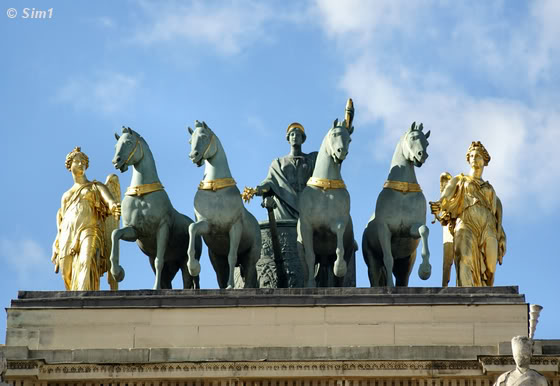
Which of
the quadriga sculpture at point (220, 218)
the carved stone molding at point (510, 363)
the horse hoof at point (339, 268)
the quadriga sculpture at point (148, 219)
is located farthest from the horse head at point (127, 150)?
the carved stone molding at point (510, 363)

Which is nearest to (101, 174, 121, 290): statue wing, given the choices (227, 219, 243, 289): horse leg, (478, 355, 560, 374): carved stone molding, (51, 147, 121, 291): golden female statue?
(51, 147, 121, 291): golden female statue

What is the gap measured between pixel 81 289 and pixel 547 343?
8275 mm

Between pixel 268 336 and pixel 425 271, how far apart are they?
9.50 ft

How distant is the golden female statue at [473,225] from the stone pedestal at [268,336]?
5.95ft

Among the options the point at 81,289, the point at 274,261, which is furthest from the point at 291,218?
the point at 81,289

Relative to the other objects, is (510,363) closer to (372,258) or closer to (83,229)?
(372,258)

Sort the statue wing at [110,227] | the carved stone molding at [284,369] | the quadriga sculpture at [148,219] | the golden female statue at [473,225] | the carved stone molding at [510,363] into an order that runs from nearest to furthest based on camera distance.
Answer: the carved stone molding at [510,363] < the carved stone molding at [284,369] < the quadriga sculpture at [148,219] < the golden female statue at [473,225] < the statue wing at [110,227]

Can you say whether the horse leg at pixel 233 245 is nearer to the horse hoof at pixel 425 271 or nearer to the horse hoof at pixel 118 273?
the horse hoof at pixel 118 273

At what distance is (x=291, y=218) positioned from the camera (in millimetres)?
50406

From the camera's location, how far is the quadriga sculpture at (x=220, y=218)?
4669cm

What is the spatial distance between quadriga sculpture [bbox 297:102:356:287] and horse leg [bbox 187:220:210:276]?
1.64 metres

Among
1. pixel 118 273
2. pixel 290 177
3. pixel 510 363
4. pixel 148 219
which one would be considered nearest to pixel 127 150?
pixel 148 219

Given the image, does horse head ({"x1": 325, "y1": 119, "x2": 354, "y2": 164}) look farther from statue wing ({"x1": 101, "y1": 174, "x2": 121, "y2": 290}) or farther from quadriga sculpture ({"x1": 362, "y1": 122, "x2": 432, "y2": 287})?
statue wing ({"x1": 101, "y1": 174, "x2": 121, "y2": 290})

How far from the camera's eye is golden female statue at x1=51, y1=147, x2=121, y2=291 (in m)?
47.9
